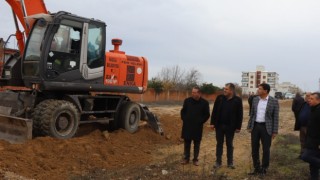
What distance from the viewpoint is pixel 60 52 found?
32.7 ft

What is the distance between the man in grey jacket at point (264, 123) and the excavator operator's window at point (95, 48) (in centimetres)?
464

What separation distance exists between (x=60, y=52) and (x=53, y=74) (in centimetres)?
56

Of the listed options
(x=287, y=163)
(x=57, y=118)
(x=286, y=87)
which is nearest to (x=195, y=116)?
(x=287, y=163)

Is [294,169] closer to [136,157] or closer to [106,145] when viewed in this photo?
[136,157]

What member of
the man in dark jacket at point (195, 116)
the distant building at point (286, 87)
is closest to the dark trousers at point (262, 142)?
the man in dark jacket at point (195, 116)

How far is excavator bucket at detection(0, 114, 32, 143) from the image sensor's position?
9.07 m

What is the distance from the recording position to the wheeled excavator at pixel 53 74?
9570 mm

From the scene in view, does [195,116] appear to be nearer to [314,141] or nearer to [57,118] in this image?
[314,141]

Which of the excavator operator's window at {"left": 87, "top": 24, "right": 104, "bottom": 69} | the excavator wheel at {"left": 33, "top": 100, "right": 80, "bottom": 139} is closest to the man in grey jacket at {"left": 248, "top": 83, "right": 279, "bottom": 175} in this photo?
the excavator wheel at {"left": 33, "top": 100, "right": 80, "bottom": 139}

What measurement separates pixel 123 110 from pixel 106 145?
7.87ft

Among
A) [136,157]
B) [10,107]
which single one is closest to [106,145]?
[136,157]

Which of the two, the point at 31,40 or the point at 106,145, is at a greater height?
the point at 31,40

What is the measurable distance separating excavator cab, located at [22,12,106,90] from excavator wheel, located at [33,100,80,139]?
18.5 inches

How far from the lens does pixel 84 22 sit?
34.5 ft
